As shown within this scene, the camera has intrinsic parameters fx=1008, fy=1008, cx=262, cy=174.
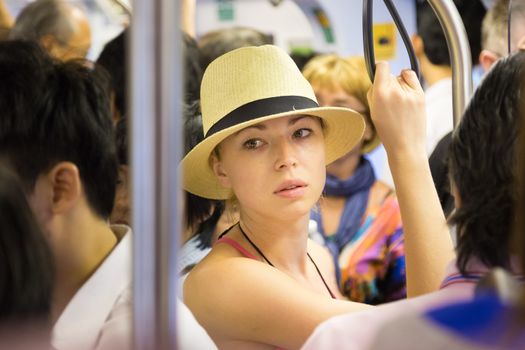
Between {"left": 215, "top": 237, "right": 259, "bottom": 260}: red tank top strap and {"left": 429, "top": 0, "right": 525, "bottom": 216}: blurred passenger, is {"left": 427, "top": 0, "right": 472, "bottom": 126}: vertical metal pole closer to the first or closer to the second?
{"left": 429, "top": 0, "right": 525, "bottom": 216}: blurred passenger

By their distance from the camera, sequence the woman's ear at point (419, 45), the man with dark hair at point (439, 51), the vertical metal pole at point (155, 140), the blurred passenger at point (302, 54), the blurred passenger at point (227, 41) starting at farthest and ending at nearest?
1. the blurred passenger at point (302, 54)
2. the woman's ear at point (419, 45)
3. the man with dark hair at point (439, 51)
4. the blurred passenger at point (227, 41)
5. the vertical metal pole at point (155, 140)

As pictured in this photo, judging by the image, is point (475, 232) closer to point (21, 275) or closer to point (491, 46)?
point (21, 275)

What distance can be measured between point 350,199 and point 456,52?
1.37 m

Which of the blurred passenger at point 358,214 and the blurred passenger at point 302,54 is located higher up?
the blurred passenger at point 302,54

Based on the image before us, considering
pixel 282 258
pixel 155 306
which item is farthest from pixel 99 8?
pixel 155 306

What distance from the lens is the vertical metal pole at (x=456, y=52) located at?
5.97 feet

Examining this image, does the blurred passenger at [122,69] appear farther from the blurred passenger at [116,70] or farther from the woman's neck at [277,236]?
the woman's neck at [277,236]

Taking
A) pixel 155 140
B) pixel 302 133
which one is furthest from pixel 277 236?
pixel 155 140

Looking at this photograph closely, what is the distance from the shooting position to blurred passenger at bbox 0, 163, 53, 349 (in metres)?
1.24

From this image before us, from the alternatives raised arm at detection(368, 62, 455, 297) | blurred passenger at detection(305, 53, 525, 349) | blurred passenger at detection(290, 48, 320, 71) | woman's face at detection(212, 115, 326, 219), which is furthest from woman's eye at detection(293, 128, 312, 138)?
blurred passenger at detection(290, 48, 320, 71)

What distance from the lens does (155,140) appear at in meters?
1.14

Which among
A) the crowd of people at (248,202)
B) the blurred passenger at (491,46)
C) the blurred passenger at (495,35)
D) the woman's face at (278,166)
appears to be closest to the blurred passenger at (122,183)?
the crowd of people at (248,202)

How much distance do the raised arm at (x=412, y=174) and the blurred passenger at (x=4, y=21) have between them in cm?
57

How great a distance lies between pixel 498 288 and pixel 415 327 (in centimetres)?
11
